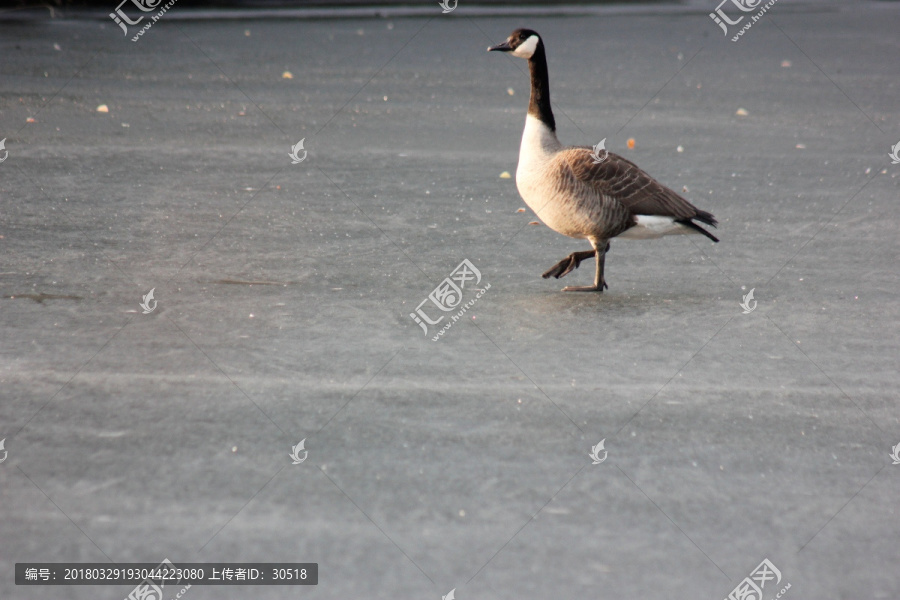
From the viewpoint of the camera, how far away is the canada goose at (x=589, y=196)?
5484 mm

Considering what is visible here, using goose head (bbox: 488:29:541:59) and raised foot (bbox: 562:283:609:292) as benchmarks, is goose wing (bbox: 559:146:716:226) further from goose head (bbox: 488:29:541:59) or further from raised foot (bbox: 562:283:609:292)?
goose head (bbox: 488:29:541:59)

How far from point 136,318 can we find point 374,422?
1.74m

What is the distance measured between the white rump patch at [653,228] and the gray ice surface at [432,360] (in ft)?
1.10

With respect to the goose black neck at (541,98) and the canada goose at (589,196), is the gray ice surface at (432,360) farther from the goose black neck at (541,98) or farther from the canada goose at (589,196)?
the goose black neck at (541,98)

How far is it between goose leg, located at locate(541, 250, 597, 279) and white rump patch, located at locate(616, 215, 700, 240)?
0.77 feet

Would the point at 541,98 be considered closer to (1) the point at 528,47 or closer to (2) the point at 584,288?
(1) the point at 528,47

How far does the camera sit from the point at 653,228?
5598 mm

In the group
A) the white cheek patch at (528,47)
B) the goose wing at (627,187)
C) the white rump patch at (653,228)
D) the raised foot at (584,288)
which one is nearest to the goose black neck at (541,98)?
the white cheek patch at (528,47)

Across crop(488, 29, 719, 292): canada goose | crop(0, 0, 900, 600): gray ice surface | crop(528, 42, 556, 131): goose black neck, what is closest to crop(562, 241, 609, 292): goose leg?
crop(488, 29, 719, 292): canada goose

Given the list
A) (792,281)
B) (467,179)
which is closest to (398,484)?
(792,281)

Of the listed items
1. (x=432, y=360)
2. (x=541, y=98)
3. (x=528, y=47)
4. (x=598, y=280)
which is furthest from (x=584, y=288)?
(x=528, y=47)

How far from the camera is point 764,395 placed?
439cm

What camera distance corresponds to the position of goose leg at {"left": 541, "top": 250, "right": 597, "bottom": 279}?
18.9ft

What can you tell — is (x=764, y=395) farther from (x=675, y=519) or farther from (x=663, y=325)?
(x=675, y=519)
